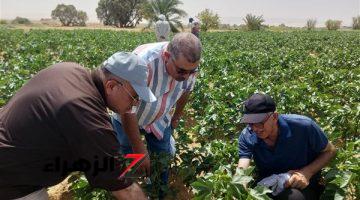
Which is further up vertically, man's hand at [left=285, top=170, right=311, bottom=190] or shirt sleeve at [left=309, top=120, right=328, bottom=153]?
shirt sleeve at [left=309, top=120, right=328, bottom=153]

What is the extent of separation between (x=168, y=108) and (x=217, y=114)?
93.0 inches

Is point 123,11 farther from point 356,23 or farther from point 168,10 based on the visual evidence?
point 356,23

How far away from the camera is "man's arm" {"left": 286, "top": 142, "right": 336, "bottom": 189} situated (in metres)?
2.83

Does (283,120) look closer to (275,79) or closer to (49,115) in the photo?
(49,115)

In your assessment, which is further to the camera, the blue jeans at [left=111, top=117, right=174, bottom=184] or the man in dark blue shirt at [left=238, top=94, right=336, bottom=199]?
the blue jeans at [left=111, top=117, right=174, bottom=184]

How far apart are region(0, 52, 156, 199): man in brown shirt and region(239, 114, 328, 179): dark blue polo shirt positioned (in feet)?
4.12

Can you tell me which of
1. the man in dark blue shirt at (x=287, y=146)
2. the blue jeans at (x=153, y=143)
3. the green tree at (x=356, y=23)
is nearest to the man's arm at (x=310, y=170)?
the man in dark blue shirt at (x=287, y=146)

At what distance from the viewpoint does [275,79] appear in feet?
31.1

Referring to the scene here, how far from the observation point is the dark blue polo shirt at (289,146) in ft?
9.57

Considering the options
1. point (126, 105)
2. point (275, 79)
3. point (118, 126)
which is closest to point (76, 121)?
point (126, 105)

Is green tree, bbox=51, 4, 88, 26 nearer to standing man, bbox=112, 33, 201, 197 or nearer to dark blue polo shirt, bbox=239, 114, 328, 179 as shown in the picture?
standing man, bbox=112, 33, 201, 197

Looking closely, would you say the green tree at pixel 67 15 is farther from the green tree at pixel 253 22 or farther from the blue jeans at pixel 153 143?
the blue jeans at pixel 153 143

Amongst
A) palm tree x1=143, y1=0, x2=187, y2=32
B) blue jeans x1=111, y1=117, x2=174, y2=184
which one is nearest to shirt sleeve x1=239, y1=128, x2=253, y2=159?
blue jeans x1=111, y1=117, x2=174, y2=184

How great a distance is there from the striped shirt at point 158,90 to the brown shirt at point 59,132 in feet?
3.29
